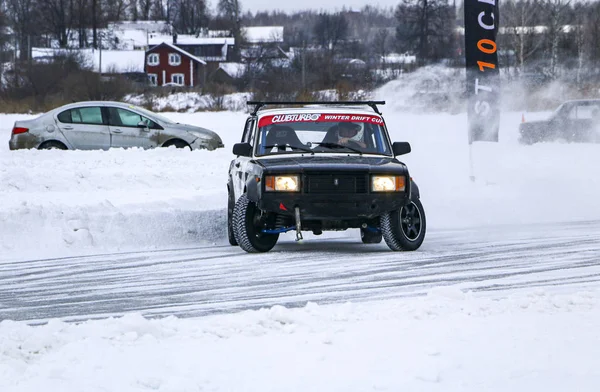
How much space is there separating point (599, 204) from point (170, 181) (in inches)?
268

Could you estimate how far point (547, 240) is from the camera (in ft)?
36.3

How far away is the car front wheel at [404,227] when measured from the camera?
384 inches

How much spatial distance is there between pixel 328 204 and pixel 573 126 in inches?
776

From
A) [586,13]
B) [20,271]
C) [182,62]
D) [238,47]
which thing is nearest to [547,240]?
[20,271]

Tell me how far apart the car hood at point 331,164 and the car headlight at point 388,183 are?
75 millimetres

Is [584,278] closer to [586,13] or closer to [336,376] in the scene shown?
[336,376]

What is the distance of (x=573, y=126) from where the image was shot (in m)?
27.6

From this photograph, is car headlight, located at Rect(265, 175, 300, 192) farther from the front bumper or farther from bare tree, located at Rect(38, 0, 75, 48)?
bare tree, located at Rect(38, 0, 75, 48)

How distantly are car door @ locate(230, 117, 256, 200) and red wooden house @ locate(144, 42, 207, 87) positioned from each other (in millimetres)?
85588

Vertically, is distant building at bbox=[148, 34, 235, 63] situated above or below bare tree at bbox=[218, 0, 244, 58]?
below

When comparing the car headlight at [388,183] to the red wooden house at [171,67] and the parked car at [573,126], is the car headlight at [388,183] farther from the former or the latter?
the red wooden house at [171,67]

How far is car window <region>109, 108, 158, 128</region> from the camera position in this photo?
66.7 feet

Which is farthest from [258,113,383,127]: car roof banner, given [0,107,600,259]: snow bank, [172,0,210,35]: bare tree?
[172,0,210,35]: bare tree

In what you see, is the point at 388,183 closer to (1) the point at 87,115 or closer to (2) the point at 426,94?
(1) the point at 87,115
